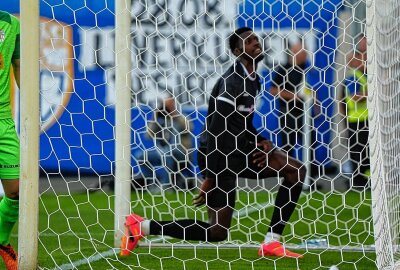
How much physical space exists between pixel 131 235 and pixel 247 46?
1.51 m

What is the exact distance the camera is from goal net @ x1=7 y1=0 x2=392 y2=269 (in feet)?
22.3

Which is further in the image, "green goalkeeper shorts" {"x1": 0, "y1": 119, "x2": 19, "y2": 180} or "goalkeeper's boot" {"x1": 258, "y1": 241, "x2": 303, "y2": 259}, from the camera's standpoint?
"goalkeeper's boot" {"x1": 258, "y1": 241, "x2": 303, "y2": 259}

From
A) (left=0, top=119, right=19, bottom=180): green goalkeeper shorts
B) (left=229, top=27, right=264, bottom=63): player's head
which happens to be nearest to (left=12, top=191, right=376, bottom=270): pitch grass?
(left=0, top=119, right=19, bottom=180): green goalkeeper shorts

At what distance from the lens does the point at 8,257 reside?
20.9 feet

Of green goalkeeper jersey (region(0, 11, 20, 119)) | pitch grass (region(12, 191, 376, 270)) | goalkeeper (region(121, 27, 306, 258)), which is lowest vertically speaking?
pitch grass (region(12, 191, 376, 270))

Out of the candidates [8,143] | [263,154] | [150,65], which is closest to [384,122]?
[263,154]

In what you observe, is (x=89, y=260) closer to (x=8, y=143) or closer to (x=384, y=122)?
(x=8, y=143)

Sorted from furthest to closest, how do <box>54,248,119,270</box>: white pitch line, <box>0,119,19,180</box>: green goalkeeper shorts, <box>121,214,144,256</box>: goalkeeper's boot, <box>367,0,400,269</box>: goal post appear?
1. <box>121,214,144,256</box>: goalkeeper's boot
2. <box>54,248,119,270</box>: white pitch line
3. <box>0,119,19,180</box>: green goalkeeper shorts
4. <box>367,0,400,269</box>: goal post

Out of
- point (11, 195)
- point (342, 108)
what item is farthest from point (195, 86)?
point (11, 195)

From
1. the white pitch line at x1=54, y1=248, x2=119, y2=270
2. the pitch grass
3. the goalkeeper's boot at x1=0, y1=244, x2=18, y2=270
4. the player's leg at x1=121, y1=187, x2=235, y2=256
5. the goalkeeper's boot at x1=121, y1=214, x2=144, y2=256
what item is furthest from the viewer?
the goalkeeper's boot at x1=121, y1=214, x2=144, y2=256

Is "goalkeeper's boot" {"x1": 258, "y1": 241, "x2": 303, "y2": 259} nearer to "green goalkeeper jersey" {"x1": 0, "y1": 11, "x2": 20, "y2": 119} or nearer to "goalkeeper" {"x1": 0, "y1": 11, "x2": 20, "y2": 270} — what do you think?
"goalkeeper" {"x1": 0, "y1": 11, "x2": 20, "y2": 270}

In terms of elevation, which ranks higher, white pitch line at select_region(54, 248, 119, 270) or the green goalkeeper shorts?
the green goalkeeper shorts

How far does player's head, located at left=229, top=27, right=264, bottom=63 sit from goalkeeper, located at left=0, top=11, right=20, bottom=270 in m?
1.69

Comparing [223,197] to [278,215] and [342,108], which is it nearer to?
[278,215]
